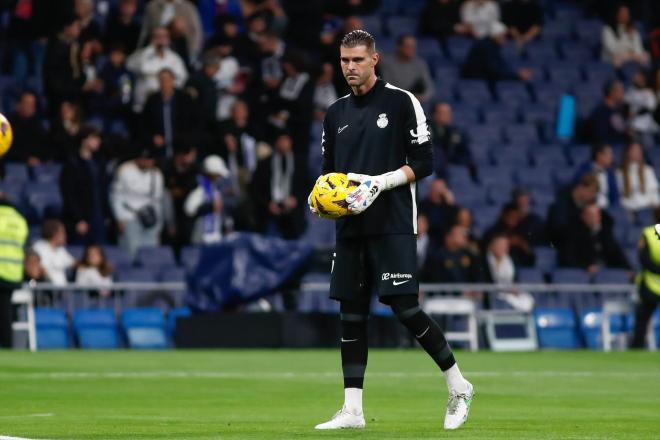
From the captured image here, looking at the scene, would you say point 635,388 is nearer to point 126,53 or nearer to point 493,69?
point 126,53

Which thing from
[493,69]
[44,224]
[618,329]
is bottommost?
[618,329]

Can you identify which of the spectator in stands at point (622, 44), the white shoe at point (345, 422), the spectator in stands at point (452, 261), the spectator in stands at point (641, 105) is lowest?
the white shoe at point (345, 422)

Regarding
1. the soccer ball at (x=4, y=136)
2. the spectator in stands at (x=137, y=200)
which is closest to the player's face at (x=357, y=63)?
the soccer ball at (x=4, y=136)

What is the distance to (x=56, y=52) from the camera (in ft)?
78.4

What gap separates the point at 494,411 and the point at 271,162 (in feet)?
42.4

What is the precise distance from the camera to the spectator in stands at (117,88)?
24.5 m

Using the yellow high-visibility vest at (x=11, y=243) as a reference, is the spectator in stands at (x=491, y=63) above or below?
above

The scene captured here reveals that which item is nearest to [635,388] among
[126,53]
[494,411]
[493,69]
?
[494,411]

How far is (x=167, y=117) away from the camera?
23781 millimetres

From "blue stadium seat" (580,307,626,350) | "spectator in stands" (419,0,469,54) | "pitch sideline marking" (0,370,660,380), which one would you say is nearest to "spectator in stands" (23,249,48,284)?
"pitch sideline marking" (0,370,660,380)

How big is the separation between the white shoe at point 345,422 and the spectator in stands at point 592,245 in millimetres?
15973

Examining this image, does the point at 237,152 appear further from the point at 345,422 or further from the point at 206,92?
the point at 345,422

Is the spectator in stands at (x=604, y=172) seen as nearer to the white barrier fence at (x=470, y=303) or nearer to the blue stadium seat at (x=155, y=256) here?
the white barrier fence at (x=470, y=303)

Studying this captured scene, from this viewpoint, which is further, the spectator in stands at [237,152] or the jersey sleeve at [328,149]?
the spectator in stands at [237,152]
